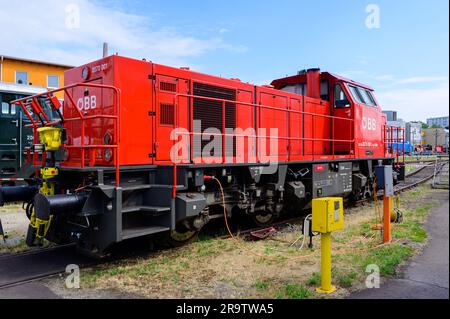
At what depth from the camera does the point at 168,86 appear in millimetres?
7141

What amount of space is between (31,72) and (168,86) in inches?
1165

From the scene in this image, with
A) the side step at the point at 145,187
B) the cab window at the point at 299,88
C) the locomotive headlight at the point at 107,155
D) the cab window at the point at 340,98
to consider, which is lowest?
the side step at the point at 145,187

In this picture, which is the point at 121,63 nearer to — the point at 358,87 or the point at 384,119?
the point at 358,87

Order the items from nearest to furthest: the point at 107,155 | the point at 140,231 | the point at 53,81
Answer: the point at 140,231 < the point at 107,155 < the point at 53,81

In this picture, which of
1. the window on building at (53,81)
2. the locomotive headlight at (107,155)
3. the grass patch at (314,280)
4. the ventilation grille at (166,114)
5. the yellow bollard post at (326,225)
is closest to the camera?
the yellow bollard post at (326,225)

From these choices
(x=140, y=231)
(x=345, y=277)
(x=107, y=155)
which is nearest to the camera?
(x=345, y=277)

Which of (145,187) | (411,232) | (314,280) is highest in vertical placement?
(145,187)

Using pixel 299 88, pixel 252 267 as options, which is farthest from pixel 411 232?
pixel 299 88

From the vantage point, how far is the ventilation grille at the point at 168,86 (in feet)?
23.0

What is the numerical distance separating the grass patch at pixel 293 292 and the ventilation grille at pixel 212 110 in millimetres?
3389

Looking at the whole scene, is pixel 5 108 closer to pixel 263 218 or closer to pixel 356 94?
pixel 263 218

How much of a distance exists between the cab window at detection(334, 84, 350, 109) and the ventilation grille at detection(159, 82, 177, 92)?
19.1 ft

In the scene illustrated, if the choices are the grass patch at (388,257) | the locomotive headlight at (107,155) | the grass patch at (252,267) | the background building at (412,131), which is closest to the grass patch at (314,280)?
the grass patch at (252,267)

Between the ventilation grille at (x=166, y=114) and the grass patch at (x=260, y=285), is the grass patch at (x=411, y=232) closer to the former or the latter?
the grass patch at (x=260, y=285)
